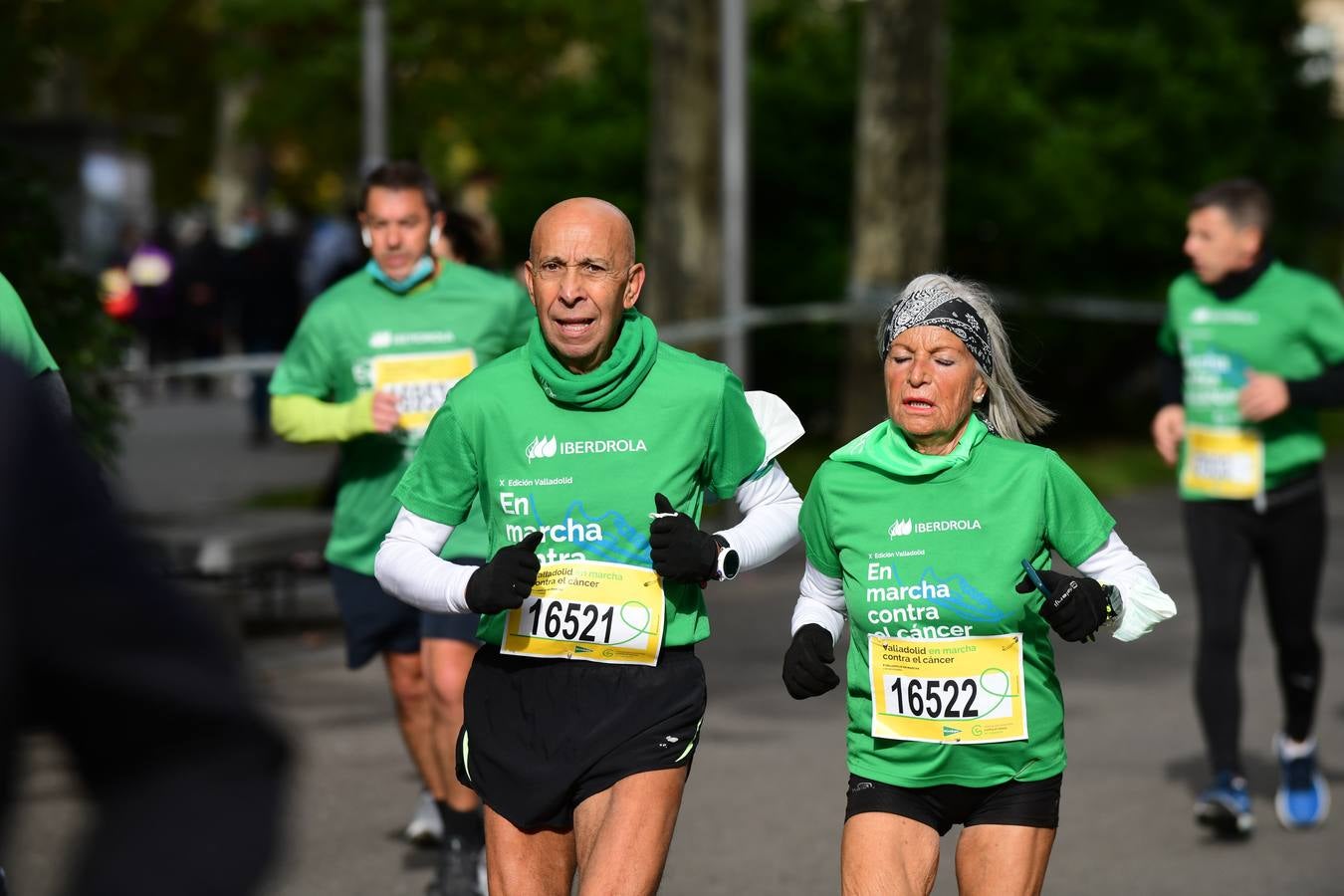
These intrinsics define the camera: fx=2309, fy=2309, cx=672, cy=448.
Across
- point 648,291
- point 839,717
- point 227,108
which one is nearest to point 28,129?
point 648,291

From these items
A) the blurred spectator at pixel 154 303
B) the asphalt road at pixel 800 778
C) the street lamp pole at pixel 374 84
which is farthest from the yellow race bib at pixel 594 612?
the blurred spectator at pixel 154 303

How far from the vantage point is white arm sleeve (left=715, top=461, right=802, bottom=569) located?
4.52 meters

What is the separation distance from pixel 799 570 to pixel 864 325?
3.47 meters

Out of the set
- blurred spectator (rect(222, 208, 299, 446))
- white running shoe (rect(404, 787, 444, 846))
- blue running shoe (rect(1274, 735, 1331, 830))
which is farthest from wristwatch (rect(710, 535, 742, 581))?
blurred spectator (rect(222, 208, 299, 446))

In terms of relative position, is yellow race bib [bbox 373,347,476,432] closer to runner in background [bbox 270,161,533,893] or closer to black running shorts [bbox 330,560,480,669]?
runner in background [bbox 270,161,533,893]

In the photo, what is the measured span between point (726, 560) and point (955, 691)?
1.62ft

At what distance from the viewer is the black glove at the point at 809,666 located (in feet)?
13.9

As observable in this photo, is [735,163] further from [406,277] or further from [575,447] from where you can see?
[575,447]

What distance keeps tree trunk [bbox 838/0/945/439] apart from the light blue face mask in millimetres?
9721

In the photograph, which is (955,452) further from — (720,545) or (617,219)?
(617,219)

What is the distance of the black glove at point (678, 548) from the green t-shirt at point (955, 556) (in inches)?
10.9

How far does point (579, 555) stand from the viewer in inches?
172

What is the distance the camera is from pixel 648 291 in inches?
668

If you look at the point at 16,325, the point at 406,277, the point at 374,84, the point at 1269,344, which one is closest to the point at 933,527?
the point at 16,325
